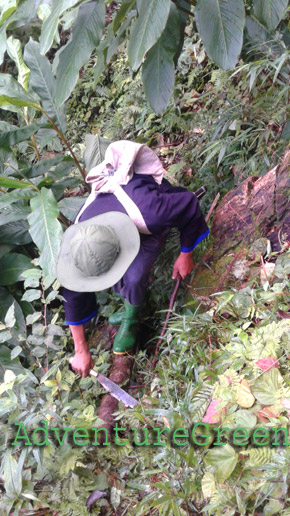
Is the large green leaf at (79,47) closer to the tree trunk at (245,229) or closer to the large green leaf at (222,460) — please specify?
the tree trunk at (245,229)

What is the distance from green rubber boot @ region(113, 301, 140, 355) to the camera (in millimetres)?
2439

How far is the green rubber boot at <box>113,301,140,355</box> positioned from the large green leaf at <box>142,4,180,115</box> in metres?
1.11

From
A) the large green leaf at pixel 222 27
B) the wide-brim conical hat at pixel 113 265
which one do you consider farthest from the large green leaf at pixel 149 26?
the wide-brim conical hat at pixel 113 265

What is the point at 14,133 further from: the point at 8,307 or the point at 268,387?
the point at 268,387

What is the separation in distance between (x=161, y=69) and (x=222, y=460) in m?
1.88

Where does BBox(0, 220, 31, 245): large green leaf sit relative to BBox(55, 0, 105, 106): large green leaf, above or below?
below

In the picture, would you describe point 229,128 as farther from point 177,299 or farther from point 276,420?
point 276,420

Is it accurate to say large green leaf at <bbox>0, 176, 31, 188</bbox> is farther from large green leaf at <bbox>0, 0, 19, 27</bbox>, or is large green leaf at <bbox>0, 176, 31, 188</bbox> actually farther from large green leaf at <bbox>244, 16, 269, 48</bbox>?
large green leaf at <bbox>244, 16, 269, 48</bbox>

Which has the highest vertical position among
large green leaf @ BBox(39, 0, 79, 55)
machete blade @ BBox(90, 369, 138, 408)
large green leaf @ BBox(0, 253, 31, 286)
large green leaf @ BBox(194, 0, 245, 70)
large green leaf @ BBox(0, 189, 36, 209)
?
large green leaf @ BBox(39, 0, 79, 55)

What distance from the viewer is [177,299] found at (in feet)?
8.57

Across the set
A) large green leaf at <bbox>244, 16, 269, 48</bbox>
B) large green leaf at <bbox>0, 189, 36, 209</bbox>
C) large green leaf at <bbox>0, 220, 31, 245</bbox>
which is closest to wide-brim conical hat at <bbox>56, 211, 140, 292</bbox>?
large green leaf at <bbox>0, 189, 36, 209</bbox>

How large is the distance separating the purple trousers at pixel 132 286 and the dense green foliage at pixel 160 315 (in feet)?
0.40

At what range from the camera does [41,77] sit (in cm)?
295

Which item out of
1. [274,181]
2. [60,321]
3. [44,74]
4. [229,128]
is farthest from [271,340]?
[44,74]
